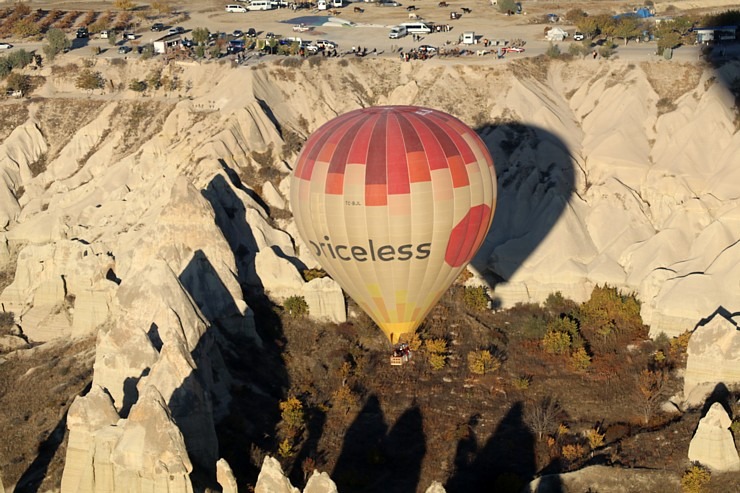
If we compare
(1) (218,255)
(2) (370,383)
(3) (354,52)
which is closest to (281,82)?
(3) (354,52)

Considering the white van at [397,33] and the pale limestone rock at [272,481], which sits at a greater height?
the pale limestone rock at [272,481]

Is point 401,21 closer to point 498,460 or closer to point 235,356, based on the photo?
point 235,356

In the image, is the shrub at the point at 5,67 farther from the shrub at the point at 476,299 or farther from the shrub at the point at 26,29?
the shrub at the point at 476,299

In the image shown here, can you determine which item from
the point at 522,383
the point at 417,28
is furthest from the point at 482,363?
the point at 417,28

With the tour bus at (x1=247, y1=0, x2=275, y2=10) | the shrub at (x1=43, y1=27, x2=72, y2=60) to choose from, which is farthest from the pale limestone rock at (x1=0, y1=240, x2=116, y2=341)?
the tour bus at (x1=247, y1=0, x2=275, y2=10)

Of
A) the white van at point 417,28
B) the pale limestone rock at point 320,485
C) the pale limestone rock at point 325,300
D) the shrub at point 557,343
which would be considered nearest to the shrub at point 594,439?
the shrub at point 557,343

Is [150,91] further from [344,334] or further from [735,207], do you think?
[735,207]

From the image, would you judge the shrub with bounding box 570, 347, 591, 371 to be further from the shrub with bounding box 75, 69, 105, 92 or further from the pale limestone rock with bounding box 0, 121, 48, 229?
the shrub with bounding box 75, 69, 105, 92
